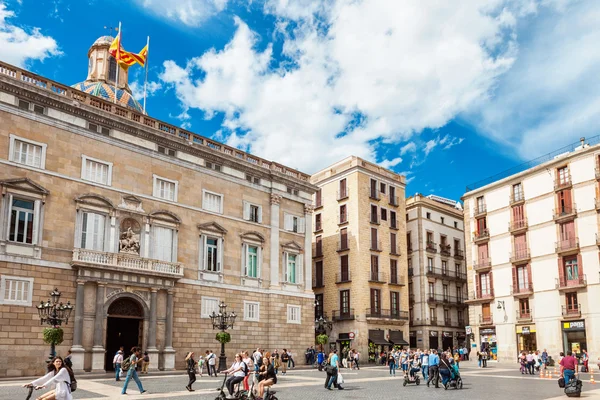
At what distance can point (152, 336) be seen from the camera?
103 ft

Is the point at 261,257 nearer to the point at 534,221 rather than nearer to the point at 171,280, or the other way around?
the point at 171,280

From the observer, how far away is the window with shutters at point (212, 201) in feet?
119

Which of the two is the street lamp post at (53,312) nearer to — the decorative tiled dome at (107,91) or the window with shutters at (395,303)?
the window with shutters at (395,303)

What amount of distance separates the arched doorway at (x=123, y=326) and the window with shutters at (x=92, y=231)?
3.37 m

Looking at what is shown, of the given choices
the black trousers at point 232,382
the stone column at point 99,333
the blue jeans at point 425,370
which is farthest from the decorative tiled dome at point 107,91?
the black trousers at point 232,382

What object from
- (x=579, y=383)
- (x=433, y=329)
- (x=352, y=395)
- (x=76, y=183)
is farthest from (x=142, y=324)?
(x=433, y=329)

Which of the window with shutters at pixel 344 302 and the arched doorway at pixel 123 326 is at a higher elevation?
the window with shutters at pixel 344 302

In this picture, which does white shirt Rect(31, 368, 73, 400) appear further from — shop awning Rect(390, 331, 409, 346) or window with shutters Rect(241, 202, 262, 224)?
shop awning Rect(390, 331, 409, 346)

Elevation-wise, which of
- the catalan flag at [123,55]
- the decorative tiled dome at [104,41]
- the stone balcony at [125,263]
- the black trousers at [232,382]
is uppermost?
the decorative tiled dome at [104,41]

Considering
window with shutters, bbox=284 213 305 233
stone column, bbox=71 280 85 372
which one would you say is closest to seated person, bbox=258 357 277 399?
stone column, bbox=71 280 85 372

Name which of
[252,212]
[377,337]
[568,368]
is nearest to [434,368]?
[568,368]

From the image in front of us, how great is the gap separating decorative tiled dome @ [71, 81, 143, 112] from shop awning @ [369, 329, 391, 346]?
33065mm

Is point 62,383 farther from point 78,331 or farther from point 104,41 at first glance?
point 104,41

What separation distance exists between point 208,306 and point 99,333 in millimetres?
7617
